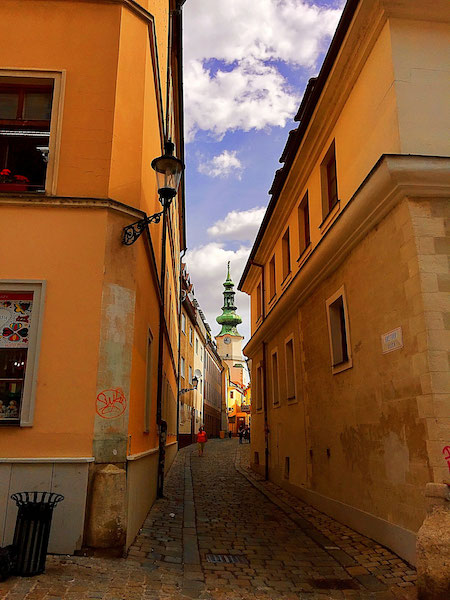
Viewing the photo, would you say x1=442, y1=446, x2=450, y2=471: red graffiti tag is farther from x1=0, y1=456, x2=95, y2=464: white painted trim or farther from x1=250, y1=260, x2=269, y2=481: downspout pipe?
x1=250, y1=260, x2=269, y2=481: downspout pipe

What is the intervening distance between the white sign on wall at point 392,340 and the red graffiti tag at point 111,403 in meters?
3.66

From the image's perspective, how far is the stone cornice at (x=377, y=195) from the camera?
671 centimetres

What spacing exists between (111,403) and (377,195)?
461cm

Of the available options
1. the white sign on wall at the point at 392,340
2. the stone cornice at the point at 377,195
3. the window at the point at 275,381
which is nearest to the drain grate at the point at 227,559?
the white sign on wall at the point at 392,340

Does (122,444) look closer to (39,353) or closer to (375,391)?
(39,353)

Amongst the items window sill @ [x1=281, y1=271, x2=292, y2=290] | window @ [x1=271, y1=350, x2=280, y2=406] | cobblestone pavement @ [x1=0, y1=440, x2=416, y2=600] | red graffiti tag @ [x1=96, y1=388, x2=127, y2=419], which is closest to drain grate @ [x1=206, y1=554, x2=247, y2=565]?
cobblestone pavement @ [x1=0, y1=440, x2=416, y2=600]

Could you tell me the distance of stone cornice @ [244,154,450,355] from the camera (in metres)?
6.71

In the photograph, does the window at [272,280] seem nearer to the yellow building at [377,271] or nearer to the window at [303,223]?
the window at [303,223]

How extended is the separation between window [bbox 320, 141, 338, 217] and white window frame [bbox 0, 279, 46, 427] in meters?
6.03

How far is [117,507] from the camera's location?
583 cm

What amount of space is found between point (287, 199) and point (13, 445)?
10.0 metres

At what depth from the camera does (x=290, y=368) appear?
1411 cm

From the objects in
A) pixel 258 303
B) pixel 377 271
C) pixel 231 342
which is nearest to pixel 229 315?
pixel 231 342

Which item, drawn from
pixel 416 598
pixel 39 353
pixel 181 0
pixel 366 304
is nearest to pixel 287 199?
pixel 181 0
